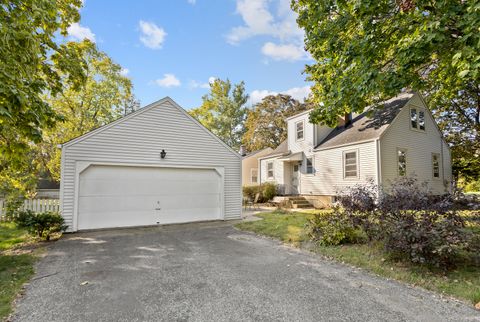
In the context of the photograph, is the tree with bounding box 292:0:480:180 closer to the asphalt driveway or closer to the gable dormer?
the asphalt driveway

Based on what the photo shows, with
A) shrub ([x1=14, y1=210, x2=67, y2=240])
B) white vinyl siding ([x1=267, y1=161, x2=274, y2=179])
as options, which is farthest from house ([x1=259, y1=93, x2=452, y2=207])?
shrub ([x1=14, y1=210, x2=67, y2=240])

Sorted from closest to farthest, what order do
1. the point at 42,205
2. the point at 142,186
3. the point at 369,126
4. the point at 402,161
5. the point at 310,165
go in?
the point at 42,205, the point at 142,186, the point at 402,161, the point at 369,126, the point at 310,165

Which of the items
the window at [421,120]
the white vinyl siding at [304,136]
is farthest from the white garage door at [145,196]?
the window at [421,120]

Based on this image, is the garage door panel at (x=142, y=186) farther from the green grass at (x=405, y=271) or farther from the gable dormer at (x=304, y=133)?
the gable dormer at (x=304, y=133)

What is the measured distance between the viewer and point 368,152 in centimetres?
1287

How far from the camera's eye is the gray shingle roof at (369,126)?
13148 millimetres

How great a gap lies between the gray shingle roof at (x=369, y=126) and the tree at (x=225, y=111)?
Answer: 19.3m

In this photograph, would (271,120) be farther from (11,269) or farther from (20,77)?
(11,269)

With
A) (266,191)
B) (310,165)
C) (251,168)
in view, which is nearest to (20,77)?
(266,191)

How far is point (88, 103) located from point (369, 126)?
18.4 meters

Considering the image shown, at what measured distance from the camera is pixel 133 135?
9.43 meters

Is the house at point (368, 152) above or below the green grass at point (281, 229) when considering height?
above

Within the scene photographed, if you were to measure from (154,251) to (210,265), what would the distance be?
1.87m

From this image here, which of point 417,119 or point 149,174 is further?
point 417,119
